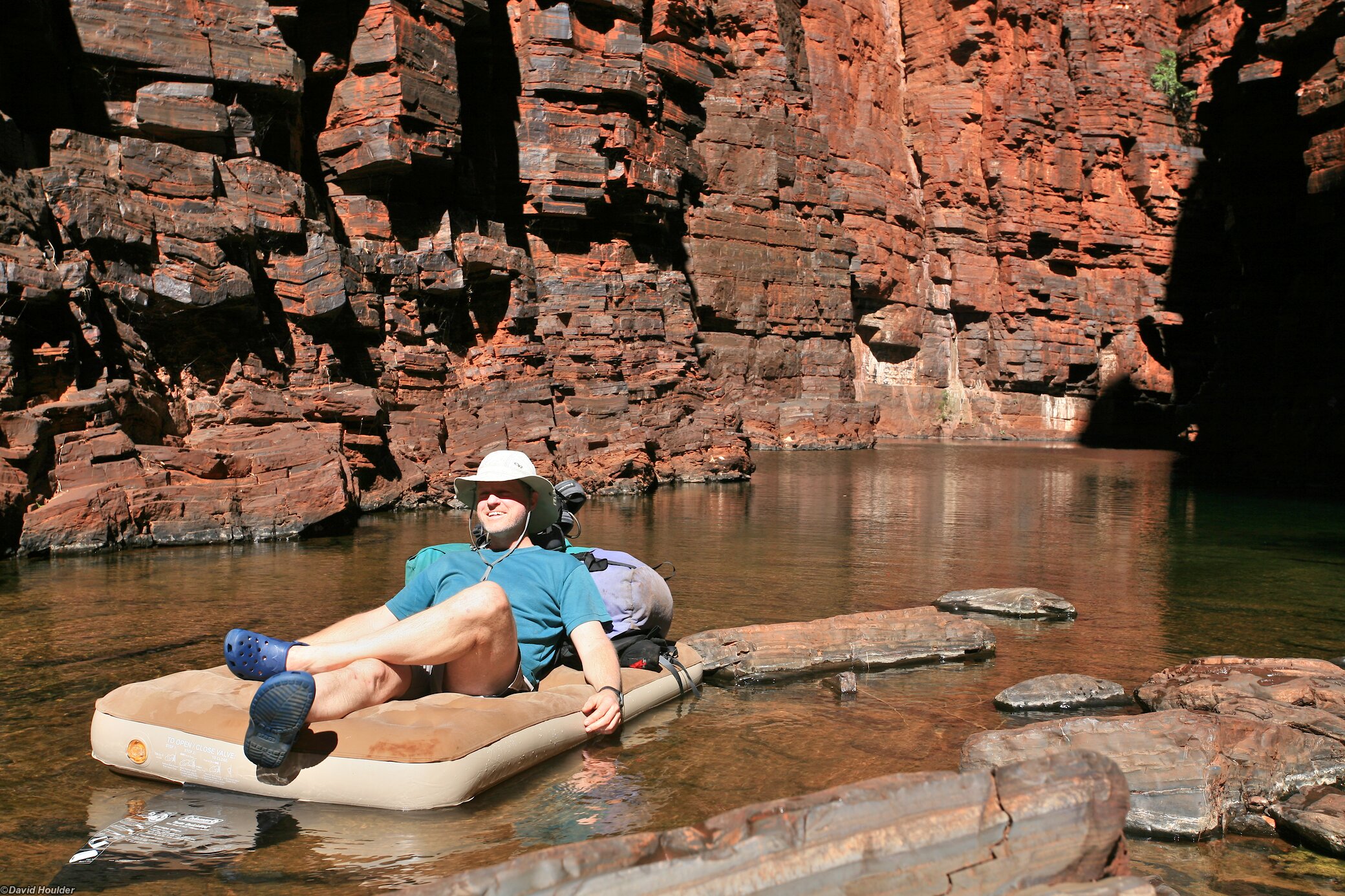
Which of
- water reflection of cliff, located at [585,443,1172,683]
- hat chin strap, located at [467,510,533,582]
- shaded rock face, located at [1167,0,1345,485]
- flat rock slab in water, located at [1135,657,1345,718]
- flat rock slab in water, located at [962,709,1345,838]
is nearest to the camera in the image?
flat rock slab in water, located at [962,709,1345,838]

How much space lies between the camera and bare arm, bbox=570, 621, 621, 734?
438 cm

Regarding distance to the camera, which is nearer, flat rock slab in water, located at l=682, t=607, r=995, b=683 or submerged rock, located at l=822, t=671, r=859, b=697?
submerged rock, located at l=822, t=671, r=859, b=697

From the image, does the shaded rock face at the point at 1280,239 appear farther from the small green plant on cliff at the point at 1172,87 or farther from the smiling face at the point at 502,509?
the smiling face at the point at 502,509

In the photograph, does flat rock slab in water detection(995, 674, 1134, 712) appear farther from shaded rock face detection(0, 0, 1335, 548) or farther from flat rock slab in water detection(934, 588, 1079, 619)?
shaded rock face detection(0, 0, 1335, 548)

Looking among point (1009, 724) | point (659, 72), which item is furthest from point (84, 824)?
point (659, 72)

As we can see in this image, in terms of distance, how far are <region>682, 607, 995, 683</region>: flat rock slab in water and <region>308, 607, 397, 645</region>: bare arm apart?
215 centimetres

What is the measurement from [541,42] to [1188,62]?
110 feet

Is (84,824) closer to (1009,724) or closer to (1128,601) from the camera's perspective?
(1009,724)

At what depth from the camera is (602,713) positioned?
4367mm

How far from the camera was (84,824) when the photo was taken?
365 cm

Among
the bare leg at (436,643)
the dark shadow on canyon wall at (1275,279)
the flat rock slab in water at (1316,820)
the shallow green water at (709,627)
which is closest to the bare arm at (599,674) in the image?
the shallow green water at (709,627)

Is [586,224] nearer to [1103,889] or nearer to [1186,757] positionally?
[1186,757]

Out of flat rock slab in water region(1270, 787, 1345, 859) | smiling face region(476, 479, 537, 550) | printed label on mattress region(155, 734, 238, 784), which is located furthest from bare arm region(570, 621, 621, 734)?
flat rock slab in water region(1270, 787, 1345, 859)

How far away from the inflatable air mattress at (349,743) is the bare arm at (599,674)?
0.30 feet
